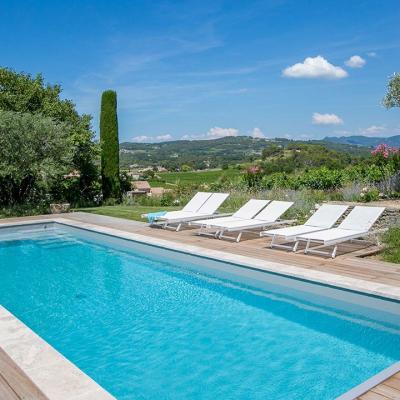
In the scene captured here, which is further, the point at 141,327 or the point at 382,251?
the point at 382,251

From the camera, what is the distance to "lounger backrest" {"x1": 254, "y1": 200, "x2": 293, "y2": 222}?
9242mm

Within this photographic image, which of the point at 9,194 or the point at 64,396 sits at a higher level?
the point at 9,194

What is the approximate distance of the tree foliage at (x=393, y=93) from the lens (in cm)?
1453

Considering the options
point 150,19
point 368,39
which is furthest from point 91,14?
point 368,39

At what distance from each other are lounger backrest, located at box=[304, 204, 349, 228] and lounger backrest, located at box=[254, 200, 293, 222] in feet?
2.73

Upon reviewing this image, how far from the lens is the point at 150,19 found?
17.6 metres

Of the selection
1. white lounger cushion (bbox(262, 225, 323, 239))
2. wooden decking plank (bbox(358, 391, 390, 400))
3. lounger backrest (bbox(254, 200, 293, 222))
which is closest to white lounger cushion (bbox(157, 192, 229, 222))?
lounger backrest (bbox(254, 200, 293, 222))

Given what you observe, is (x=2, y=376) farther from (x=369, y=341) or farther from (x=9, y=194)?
(x=9, y=194)

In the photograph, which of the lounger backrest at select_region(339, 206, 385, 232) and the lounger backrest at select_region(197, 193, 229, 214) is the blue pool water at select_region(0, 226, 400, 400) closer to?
the lounger backrest at select_region(339, 206, 385, 232)

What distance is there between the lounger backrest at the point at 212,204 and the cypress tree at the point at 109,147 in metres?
7.84

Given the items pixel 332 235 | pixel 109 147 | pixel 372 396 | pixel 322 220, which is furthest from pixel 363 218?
pixel 109 147

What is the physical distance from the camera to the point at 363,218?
7805mm

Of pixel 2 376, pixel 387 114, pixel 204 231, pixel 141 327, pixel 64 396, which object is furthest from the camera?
pixel 387 114

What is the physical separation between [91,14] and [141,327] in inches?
584
